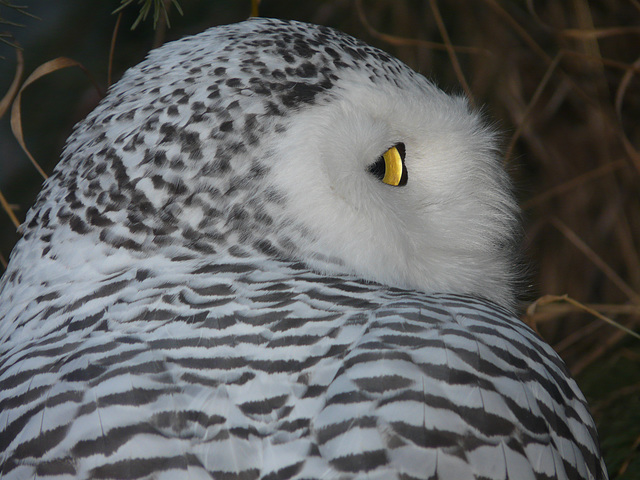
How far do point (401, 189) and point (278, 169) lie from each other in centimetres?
21

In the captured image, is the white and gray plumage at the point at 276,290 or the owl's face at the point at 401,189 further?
the owl's face at the point at 401,189

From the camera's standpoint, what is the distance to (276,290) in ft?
3.36

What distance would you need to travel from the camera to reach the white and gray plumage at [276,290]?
87cm

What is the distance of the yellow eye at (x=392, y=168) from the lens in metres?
1.22

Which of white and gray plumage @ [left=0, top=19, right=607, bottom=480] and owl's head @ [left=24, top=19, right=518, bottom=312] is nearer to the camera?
white and gray plumage @ [left=0, top=19, right=607, bottom=480]

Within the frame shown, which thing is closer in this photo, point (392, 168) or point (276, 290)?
point (276, 290)

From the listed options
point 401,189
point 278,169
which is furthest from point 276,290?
point 401,189

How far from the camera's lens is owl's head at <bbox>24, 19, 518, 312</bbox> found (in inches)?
44.6

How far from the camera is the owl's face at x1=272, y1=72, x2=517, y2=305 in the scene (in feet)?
3.74

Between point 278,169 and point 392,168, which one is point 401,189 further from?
point 278,169

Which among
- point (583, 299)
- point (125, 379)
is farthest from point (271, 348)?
point (583, 299)

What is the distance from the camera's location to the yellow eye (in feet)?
4.02

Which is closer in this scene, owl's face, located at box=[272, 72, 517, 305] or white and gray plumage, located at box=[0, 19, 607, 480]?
white and gray plumage, located at box=[0, 19, 607, 480]

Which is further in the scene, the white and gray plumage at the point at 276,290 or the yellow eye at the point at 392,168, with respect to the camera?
the yellow eye at the point at 392,168
